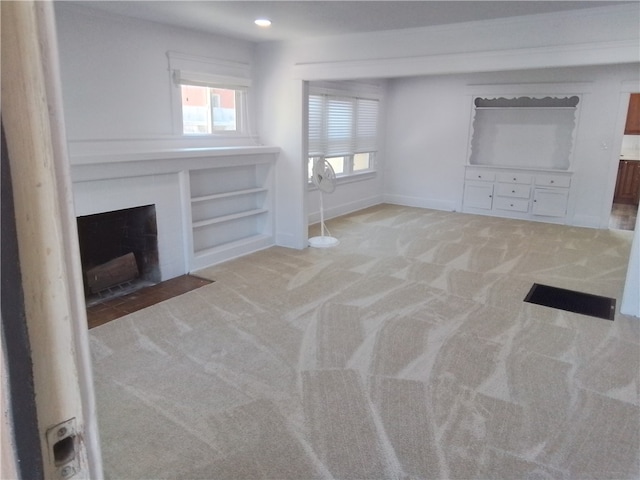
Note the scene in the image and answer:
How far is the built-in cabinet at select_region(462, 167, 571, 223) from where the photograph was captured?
7.30 metres

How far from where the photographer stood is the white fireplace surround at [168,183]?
12.6 ft

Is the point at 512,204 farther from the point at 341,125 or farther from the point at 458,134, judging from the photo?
the point at 341,125

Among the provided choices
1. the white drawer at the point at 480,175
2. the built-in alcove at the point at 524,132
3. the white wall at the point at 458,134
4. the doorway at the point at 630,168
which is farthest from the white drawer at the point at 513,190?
the doorway at the point at 630,168

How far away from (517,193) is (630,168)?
336 centimetres

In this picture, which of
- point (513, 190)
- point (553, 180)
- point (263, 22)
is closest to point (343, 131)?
point (513, 190)

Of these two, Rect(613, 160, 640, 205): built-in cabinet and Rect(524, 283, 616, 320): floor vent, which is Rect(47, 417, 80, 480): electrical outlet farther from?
Rect(613, 160, 640, 205): built-in cabinet

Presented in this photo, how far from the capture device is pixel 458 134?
7988 millimetres

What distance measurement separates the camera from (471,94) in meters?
7.69

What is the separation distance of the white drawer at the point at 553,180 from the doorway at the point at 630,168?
2006 millimetres

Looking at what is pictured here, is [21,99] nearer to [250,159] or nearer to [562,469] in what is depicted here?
[562,469]

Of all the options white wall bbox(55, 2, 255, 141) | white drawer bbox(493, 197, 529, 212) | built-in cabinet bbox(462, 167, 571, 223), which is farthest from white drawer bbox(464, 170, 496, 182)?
white wall bbox(55, 2, 255, 141)

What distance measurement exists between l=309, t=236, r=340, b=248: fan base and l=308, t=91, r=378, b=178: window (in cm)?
137

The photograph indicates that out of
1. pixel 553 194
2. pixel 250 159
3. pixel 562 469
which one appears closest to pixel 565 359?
pixel 562 469

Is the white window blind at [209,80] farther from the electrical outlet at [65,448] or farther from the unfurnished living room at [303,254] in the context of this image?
the electrical outlet at [65,448]
